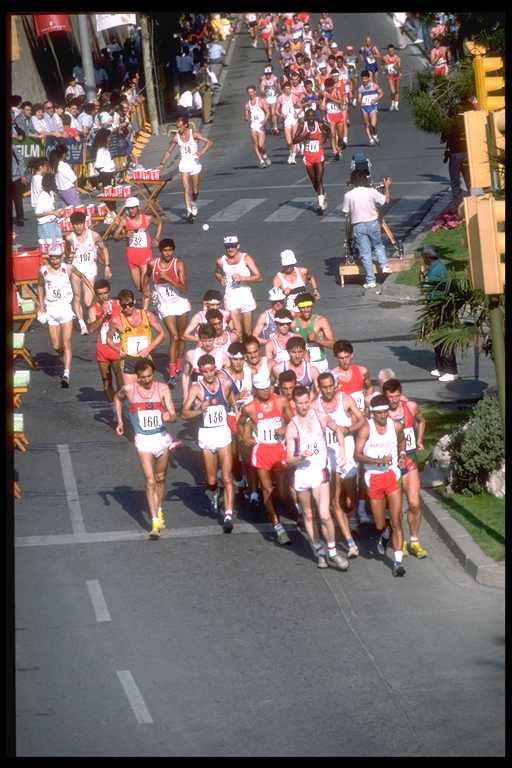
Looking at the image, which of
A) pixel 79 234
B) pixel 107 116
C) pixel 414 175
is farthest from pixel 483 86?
pixel 107 116

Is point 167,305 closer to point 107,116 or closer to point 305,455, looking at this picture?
point 305,455

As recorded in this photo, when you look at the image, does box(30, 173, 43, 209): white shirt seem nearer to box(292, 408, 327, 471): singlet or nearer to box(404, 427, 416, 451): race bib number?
box(292, 408, 327, 471): singlet

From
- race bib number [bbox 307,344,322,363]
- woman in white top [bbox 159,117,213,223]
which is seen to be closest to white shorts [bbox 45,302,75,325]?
race bib number [bbox 307,344,322,363]

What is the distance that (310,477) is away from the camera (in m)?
15.1

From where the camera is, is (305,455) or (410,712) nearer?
(410,712)

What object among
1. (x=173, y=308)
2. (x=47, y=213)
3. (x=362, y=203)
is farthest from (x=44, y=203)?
(x=173, y=308)

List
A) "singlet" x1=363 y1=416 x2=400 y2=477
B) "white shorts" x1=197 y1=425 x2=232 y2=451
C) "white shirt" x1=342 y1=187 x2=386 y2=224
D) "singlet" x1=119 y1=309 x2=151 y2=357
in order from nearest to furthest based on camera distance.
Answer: "singlet" x1=363 y1=416 x2=400 y2=477
"white shorts" x1=197 y1=425 x2=232 y2=451
"singlet" x1=119 y1=309 x2=151 y2=357
"white shirt" x1=342 y1=187 x2=386 y2=224

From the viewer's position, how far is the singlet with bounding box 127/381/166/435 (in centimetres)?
1606

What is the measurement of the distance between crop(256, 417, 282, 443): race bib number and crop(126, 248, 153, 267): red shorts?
8.66 metres

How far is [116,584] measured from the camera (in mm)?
14891

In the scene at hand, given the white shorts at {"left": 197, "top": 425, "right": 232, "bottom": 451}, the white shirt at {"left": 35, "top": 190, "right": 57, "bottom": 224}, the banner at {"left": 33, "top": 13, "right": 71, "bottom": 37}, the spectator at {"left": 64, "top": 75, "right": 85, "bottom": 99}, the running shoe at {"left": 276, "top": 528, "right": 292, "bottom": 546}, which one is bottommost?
the running shoe at {"left": 276, "top": 528, "right": 292, "bottom": 546}

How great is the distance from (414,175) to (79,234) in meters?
15.0

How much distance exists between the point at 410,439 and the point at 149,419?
2.60 metres

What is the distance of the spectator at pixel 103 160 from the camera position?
35156mm
